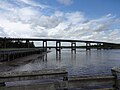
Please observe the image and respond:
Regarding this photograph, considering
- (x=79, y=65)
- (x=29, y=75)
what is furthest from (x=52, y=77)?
(x=79, y=65)

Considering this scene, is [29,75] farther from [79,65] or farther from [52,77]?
[79,65]

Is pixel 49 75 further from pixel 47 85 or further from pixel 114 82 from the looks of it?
pixel 114 82

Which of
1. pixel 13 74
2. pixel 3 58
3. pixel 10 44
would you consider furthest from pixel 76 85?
pixel 10 44

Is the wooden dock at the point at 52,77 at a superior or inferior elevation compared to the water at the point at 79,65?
superior

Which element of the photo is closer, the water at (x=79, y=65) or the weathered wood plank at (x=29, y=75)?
the weathered wood plank at (x=29, y=75)

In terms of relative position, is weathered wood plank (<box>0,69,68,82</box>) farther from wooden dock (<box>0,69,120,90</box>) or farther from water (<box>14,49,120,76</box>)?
water (<box>14,49,120,76</box>)

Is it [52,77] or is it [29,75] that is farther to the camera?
[52,77]

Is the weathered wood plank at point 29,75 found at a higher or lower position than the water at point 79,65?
higher

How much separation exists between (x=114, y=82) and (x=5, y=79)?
4.43 meters

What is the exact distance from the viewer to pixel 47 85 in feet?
26.2

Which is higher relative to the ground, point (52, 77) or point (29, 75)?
point (29, 75)

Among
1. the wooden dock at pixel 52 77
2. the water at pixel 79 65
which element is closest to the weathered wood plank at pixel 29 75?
the wooden dock at pixel 52 77

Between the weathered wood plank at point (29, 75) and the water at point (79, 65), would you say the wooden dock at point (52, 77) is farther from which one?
the water at point (79, 65)

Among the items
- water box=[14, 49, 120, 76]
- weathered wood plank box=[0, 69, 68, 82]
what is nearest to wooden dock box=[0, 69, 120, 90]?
weathered wood plank box=[0, 69, 68, 82]
